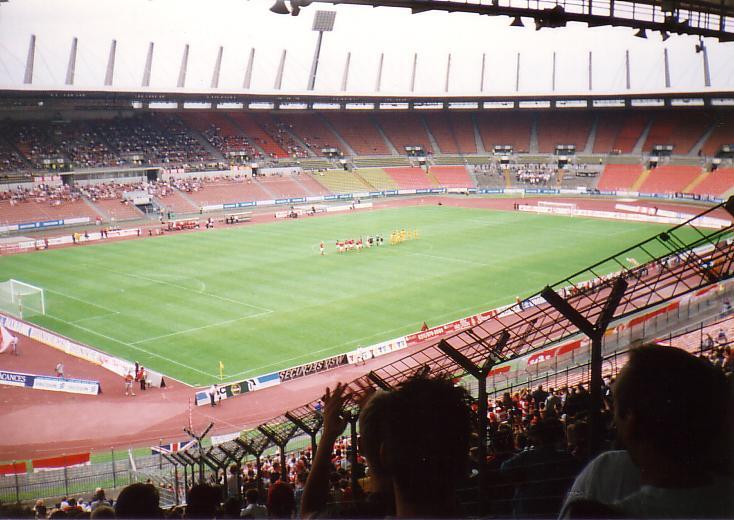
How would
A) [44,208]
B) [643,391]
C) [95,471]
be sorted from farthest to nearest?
[44,208] < [95,471] < [643,391]

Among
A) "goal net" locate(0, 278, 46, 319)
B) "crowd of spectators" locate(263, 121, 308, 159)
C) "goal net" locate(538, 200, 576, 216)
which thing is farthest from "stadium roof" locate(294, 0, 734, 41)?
"crowd of spectators" locate(263, 121, 308, 159)

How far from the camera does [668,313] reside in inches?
823

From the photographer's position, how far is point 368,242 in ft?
136

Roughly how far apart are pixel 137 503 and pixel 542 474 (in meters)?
2.95

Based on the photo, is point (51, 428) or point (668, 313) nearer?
point (51, 428)

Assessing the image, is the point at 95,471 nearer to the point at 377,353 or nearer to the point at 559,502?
the point at 377,353

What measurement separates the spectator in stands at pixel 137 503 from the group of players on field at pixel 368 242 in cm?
3556

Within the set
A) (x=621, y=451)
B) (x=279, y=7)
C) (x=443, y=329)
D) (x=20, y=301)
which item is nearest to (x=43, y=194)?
(x=20, y=301)

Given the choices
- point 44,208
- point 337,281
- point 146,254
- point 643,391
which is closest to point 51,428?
point 337,281

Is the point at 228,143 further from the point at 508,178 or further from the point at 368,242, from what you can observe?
the point at 368,242

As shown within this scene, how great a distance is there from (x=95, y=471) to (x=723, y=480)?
15.3 m

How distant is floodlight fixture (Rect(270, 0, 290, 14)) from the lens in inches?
366

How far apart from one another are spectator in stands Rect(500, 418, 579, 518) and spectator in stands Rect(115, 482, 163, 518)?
2.13m

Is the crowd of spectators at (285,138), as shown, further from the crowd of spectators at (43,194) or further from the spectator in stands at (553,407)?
the spectator in stands at (553,407)
